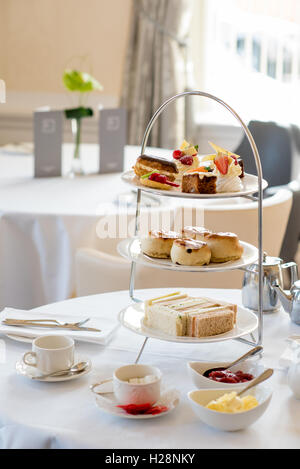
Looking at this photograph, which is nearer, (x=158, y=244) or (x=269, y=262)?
(x=158, y=244)

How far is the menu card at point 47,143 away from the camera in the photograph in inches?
120

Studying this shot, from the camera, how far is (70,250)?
99.8 inches

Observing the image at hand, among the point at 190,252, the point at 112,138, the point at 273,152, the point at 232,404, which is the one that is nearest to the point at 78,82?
the point at 112,138

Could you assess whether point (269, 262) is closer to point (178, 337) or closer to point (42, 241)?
point (178, 337)

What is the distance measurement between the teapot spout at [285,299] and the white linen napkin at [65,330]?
1.26 feet

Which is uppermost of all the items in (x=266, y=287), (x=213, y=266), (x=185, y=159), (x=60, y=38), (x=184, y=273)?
(x=60, y=38)

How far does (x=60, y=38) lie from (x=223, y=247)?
12.6 ft

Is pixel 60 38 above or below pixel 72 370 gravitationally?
above

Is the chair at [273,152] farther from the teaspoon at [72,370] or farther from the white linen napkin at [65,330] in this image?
the teaspoon at [72,370]

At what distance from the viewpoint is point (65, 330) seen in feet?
4.92

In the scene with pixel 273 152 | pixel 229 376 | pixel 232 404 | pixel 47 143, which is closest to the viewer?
pixel 232 404

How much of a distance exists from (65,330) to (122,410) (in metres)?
0.38

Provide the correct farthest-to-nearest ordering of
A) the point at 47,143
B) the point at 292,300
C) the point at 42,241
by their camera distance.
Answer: the point at 47,143 < the point at 42,241 < the point at 292,300

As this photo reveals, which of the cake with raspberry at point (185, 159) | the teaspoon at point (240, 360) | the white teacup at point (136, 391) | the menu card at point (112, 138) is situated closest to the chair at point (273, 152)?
the menu card at point (112, 138)
